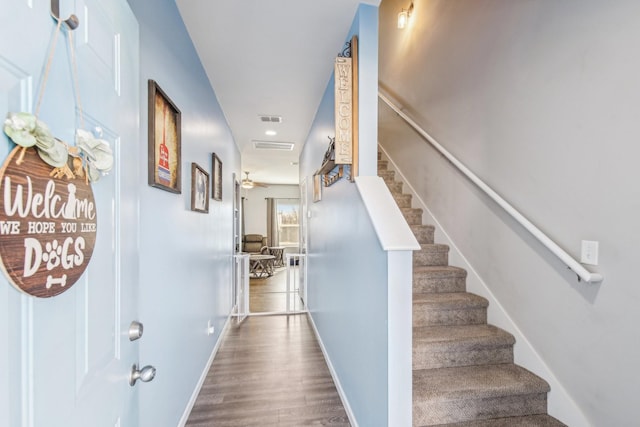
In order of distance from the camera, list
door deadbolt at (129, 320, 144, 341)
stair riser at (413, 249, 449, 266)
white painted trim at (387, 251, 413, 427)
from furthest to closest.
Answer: stair riser at (413, 249, 449, 266) → white painted trim at (387, 251, 413, 427) → door deadbolt at (129, 320, 144, 341)

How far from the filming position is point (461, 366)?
5.90 ft

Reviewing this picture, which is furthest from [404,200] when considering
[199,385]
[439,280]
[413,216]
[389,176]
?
[199,385]

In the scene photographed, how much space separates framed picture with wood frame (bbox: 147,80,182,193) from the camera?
1342 millimetres

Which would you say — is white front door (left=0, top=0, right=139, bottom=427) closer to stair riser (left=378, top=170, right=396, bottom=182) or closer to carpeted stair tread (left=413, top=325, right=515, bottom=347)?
carpeted stair tread (left=413, top=325, right=515, bottom=347)

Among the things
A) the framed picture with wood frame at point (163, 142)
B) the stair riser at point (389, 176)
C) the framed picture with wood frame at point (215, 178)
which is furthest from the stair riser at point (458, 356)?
the framed picture with wood frame at point (215, 178)

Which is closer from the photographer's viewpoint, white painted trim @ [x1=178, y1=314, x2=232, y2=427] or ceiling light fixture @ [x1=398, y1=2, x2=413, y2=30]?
white painted trim @ [x1=178, y1=314, x2=232, y2=427]

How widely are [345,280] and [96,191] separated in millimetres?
1675

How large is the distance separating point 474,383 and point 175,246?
194 centimetres

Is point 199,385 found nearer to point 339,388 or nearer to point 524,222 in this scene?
point 339,388

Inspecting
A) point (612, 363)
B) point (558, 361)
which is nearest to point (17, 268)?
point (612, 363)

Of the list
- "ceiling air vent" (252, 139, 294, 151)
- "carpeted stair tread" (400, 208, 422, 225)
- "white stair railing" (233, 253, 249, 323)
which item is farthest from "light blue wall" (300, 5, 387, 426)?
"ceiling air vent" (252, 139, 294, 151)

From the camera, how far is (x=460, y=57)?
7.64ft

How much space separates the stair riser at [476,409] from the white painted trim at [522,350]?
0.26ft

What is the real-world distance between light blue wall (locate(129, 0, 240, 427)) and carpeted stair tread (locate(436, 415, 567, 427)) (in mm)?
1562
